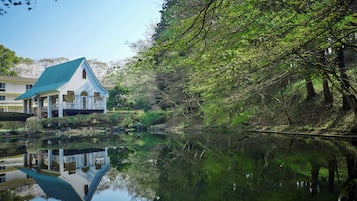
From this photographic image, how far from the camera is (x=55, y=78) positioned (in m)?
30.5

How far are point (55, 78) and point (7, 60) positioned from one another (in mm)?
16170

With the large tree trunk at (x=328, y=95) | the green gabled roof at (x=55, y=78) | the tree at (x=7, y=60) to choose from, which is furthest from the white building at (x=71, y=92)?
the large tree trunk at (x=328, y=95)

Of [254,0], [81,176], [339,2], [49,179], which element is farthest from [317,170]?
[49,179]

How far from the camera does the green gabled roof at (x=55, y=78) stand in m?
28.5

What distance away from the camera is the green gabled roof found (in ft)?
93.6

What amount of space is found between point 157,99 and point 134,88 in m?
5.87

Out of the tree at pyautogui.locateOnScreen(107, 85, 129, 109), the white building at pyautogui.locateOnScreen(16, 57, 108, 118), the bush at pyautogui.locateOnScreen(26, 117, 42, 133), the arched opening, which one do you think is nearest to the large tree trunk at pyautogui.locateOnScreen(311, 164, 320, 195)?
the bush at pyautogui.locateOnScreen(26, 117, 42, 133)

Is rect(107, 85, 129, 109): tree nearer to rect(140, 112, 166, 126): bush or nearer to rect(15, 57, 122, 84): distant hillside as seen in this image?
rect(15, 57, 122, 84): distant hillside

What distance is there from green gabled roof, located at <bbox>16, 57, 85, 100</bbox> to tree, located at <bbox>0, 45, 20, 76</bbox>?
12.4m

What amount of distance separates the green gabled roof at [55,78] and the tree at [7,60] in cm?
1240

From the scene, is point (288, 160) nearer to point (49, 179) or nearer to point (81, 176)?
point (81, 176)

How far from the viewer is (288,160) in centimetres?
728

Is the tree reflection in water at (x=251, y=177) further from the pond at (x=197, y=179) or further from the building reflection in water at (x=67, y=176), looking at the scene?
the building reflection in water at (x=67, y=176)

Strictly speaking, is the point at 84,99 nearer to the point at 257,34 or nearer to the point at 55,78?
the point at 55,78
